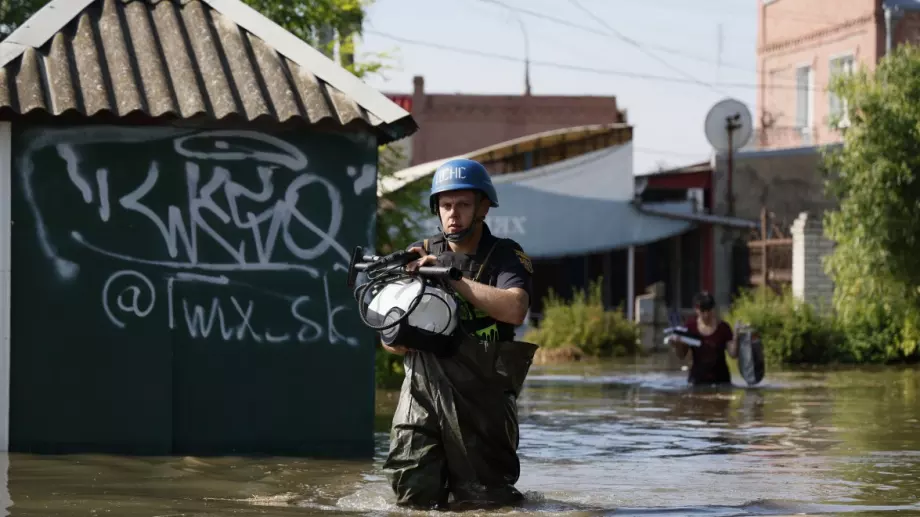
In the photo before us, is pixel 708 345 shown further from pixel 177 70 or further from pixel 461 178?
pixel 461 178

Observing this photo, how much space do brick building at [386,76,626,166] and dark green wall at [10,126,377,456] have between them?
4148cm

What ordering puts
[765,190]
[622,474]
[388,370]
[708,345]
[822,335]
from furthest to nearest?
[765,190] → [822,335] → [708,345] → [388,370] → [622,474]

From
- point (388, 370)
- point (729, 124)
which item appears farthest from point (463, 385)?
point (729, 124)

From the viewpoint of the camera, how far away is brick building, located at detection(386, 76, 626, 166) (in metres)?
53.9

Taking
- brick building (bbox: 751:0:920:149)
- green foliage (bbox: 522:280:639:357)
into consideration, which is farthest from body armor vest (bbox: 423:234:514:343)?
brick building (bbox: 751:0:920:149)

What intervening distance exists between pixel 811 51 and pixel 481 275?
130ft

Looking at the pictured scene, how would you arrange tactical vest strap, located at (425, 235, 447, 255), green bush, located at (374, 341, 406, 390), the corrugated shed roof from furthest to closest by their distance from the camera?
green bush, located at (374, 341, 406, 390), the corrugated shed roof, tactical vest strap, located at (425, 235, 447, 255)

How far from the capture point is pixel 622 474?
11.5m

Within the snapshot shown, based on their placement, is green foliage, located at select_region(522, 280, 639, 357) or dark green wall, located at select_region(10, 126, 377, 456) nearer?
dark green wall, located at select_region(10, 126, 377, 456)

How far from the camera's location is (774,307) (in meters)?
29.5

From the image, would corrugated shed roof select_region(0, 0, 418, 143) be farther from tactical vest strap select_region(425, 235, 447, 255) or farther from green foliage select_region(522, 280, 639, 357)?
green foliage select_region(522, 280, 639, 357)

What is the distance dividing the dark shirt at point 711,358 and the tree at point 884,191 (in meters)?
5.81

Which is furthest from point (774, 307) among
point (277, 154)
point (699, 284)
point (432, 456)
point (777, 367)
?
point (432, 456)

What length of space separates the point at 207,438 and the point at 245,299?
3.34 feet
